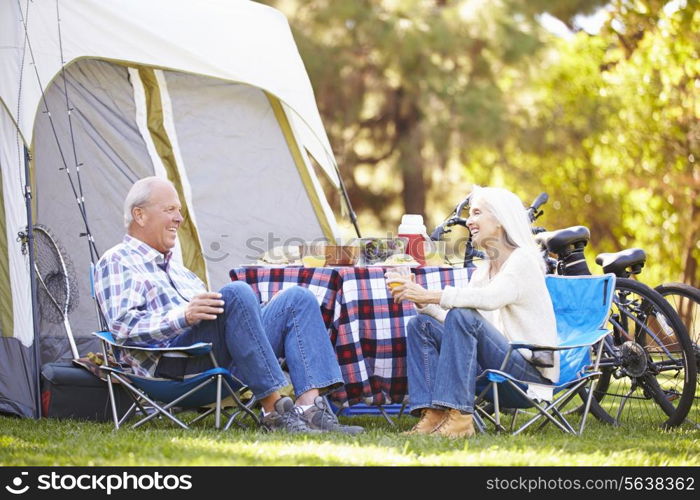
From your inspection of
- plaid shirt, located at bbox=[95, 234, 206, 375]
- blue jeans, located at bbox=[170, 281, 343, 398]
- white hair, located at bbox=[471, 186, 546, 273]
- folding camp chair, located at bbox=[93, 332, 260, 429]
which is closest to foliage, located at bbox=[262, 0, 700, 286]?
white hair, located at bbox=[471, 186, 546, 273]

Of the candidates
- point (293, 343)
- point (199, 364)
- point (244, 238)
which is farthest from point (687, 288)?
point (244, 238)

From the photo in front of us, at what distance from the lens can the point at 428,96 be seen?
1180 cm

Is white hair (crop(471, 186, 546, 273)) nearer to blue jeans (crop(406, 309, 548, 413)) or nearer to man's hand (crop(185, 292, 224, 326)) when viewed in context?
blue jeans (crop(406, 309, 548, 413))

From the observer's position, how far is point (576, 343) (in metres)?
3.82

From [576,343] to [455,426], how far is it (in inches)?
22.0

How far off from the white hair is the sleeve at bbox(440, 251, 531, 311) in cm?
8

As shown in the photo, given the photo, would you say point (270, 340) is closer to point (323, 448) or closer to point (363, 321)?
point (363, 321)

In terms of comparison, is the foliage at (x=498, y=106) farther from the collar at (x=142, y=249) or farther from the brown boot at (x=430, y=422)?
the collar at (x=142, y=249)

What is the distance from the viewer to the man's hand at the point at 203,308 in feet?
11.5

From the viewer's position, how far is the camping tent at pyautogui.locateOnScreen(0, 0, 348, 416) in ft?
15.5

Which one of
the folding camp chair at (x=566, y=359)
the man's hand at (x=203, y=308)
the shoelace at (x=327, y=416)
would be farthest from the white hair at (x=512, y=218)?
the man's hand at (x=203, y=308)

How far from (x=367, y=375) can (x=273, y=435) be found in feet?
1.82

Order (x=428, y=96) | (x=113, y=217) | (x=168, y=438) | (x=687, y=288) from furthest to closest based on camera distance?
(x=428, y=96) < (x=113, y=217) < (x=687, y=288) < (x=168, y=438)

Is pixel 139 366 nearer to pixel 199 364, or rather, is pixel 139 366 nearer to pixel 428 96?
pixel 199 364
